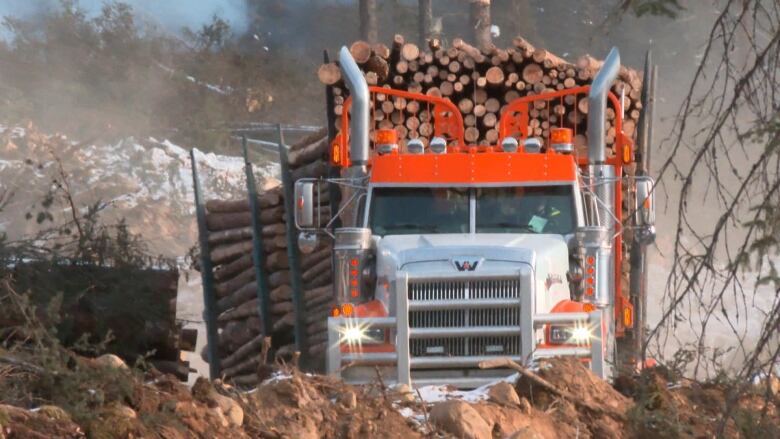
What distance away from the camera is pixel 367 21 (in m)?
31.0

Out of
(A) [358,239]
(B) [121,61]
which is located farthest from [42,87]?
(A) [358,239]

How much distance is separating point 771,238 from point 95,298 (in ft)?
35.4

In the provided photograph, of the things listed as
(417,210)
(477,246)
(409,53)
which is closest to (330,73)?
(409,53)

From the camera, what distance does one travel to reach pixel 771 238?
705cm

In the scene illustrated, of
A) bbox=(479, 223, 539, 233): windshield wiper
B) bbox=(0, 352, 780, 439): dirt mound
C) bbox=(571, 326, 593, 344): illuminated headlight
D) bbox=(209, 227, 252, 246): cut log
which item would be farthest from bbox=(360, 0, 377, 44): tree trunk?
bbox=(0, 352, 780, 439): dirt mound

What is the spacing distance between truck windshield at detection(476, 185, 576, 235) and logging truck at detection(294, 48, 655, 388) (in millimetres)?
11

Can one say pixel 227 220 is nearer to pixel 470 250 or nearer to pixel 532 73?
pixel 532 73

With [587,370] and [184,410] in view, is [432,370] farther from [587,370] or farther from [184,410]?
[184,410]

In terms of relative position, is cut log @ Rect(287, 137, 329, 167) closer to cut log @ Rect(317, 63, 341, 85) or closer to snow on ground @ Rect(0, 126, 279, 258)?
cut log @ Rect(317, 63, 341, 85)

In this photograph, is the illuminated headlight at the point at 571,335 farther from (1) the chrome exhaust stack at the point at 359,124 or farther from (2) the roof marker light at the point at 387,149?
(1) the chrome exhaust stack at the point at 359,124

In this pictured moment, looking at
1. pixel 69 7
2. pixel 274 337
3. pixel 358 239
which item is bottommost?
pixel 274 337

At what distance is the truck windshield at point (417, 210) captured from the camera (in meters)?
13.7

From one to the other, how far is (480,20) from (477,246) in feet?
56.8

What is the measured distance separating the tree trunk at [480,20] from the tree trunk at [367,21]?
1.94 m
